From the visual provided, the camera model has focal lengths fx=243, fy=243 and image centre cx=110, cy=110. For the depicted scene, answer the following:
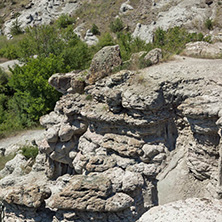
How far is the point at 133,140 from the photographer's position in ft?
36.6

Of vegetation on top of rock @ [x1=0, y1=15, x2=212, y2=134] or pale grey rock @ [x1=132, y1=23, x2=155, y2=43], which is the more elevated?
vegetation on top of rock @ [x1=0, y1=15, x2=212, y2=134]

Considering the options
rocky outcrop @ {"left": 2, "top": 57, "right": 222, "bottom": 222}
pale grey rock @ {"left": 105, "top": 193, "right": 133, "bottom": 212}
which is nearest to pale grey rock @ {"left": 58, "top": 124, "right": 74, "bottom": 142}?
rocky outcrop @ {"left": 2, "top": 57, "right": 222, "bottom": 222}

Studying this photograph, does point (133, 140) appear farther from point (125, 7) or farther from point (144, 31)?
point (125, 7)

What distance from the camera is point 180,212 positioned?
19.8 feet

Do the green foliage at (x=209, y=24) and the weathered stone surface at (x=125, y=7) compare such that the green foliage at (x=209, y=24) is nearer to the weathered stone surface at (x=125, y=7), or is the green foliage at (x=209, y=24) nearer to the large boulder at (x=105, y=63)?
the weathered stone surface at (x=125, y=7)

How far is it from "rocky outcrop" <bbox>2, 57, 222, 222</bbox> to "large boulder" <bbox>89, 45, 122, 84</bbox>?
54 centimetres

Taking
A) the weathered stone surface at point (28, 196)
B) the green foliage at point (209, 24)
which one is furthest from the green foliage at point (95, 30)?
the weathered stone surface at point (28, 196)

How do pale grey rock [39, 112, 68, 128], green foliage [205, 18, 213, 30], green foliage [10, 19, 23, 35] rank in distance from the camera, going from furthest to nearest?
green foliage [10, 19, 23, 35], green foliage [205, 18, 213, 30], pale grey rock [39, 112, 68, 128]

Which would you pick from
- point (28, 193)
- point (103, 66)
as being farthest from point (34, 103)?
point (28, 193)

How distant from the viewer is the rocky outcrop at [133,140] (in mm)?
9062

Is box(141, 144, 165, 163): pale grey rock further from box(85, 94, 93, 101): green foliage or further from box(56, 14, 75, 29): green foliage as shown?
box(56, 14, 75, 29): green foliage

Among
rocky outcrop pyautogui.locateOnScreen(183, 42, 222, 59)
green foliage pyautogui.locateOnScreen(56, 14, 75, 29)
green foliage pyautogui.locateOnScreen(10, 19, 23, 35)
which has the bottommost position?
green foliage pyautogui.locateOnScreen(56, 14, 75, 29)

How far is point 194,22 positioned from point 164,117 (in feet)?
90.1

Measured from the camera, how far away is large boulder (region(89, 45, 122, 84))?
12938 millimetres
